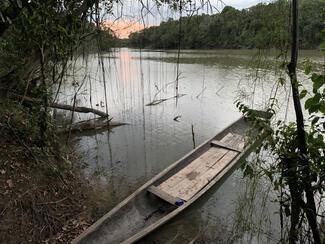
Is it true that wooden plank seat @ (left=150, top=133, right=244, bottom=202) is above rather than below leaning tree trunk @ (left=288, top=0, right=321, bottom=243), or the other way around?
below

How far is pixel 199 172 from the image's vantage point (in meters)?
4.88

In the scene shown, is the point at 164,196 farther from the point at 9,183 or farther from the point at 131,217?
the point at 9,183

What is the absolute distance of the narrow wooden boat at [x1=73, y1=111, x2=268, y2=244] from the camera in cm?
321

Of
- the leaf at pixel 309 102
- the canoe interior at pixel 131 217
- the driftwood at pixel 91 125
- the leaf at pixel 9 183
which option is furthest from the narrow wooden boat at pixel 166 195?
the driftwood at pixel 91 125

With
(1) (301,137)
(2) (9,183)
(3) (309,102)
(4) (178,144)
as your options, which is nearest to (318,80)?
(3) (309,102)

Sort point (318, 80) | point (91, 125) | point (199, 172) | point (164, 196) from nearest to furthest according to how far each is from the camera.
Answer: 1. point (318, 80)
2. point (164, 196)
3. point (199, 172)
4. point (91, 125)

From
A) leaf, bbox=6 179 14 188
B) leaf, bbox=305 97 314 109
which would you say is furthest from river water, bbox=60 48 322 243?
leaf, bbox=6 179 14 188

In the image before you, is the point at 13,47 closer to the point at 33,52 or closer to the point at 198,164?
the point at 33,52

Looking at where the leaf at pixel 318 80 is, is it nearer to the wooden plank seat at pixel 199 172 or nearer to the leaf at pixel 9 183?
the wooden plank seat at pixel 199 172

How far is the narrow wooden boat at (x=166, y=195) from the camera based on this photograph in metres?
3.21

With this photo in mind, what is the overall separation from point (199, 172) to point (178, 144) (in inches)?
77.4

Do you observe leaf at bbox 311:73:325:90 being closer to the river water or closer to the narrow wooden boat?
the narrow wooden boat

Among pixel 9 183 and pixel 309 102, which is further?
pixel 9 183

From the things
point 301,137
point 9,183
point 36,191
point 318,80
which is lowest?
point 36,191
